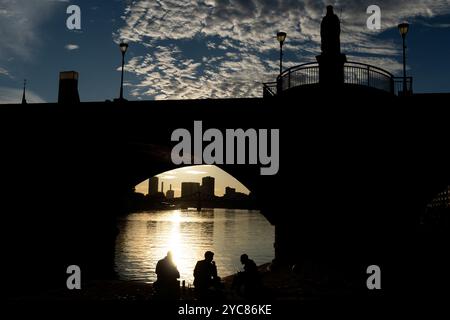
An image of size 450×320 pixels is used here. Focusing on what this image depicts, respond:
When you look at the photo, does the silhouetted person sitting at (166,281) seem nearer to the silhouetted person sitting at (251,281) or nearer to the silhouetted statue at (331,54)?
the silhouetted person sitting at (251,281)

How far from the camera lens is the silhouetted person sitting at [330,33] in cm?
2238

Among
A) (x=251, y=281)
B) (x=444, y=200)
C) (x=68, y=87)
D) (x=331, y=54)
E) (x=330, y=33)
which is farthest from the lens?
(x=444, y=200)

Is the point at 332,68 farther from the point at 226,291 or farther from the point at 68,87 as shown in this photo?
the point at 68,87

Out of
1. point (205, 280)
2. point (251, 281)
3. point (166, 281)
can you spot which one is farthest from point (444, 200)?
point (166, 281)

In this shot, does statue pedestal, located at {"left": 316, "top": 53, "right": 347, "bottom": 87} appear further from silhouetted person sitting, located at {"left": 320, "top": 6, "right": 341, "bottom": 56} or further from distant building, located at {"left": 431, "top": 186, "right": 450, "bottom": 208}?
distant building, located at {"left": 431, "top": 186, "right": 450, "bottom": 208}

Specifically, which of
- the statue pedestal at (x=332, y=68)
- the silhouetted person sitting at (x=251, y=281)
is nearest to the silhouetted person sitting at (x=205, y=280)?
the silhouetted person sitting at (x=251, y=281)

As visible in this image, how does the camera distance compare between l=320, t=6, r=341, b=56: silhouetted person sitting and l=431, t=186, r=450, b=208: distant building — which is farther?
l=431, t=186, r=450, b=208: distant building

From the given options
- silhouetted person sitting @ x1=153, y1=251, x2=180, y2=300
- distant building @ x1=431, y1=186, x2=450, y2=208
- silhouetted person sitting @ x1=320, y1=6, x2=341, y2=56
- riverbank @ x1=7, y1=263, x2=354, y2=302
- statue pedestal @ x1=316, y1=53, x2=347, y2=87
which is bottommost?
riverbank @ x1=7, y1=263, x2=354, y2=302

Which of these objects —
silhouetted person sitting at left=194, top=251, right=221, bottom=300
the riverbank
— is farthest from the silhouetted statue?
silhouetted person sitting at left=194, top=251, right=221, bottom=300

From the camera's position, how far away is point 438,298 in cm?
1267

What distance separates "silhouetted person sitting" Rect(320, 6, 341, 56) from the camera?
22.4m

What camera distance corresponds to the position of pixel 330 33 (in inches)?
891

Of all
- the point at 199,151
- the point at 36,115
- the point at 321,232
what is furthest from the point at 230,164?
the point at 36,115

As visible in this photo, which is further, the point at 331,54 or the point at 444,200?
the point at 444,200
